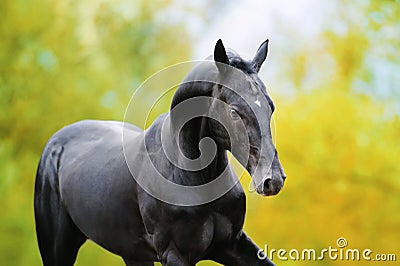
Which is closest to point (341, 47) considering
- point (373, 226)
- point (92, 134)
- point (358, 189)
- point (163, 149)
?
point (358, 189)

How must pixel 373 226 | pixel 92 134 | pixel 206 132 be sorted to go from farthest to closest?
pixel 373 226 < pixel 92 134 < pixel 206 132

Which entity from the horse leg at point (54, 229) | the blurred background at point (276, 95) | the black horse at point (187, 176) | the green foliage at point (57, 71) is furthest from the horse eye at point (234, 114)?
the green foliage at point (57, 71)

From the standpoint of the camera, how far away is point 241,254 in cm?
147

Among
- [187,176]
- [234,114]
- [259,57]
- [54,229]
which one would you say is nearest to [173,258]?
[187,176]

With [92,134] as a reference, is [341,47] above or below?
above

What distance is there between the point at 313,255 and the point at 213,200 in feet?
5.77

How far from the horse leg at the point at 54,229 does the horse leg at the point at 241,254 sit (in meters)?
0.61

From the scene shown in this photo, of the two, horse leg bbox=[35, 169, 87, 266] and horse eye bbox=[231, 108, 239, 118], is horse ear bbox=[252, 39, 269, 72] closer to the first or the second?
horse eye bbox=[231, 108, 239, 118]

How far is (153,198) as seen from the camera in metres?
1.41

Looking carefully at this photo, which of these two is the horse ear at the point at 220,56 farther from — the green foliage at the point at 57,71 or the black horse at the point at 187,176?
the green foliage at the point at 57,71

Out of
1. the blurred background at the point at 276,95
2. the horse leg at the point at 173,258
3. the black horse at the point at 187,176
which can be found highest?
the blurred background at the point at 276,95

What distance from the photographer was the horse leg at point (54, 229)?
74.3 inches

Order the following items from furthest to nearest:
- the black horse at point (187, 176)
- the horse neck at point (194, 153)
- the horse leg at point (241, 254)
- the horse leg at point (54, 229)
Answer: the horse leg at point (54, 229), the horse leg at point (241, 254), the horse neck at point (194, 153), the black horse at point (187, 176)

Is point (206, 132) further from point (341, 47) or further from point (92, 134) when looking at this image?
point (341, 47)
